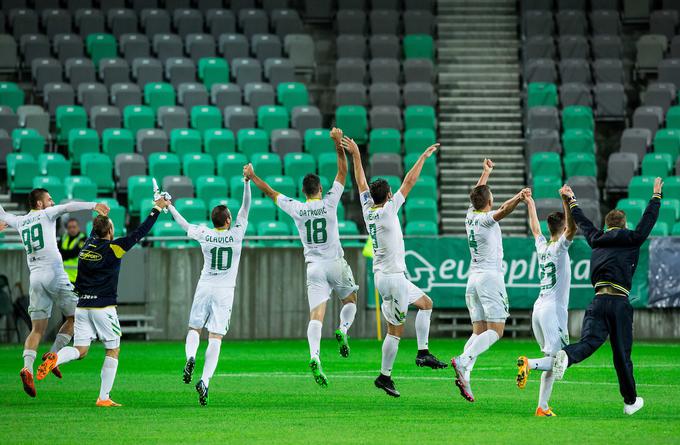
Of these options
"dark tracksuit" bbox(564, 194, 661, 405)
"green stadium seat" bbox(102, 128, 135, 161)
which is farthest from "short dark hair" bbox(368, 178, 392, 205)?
"green stadium seat" bbox(102, 128, 135, 161)

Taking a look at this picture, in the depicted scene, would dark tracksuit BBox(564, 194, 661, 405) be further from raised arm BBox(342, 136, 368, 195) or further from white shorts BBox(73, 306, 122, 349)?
white shorts BBox(73, 306, 122, 349)

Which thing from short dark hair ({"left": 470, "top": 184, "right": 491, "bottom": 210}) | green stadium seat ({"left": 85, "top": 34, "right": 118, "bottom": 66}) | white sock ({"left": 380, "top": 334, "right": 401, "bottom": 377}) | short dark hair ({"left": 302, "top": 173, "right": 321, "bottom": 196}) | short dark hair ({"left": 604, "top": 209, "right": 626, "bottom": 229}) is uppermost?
green stadium seat ({"left": 85, "top": 34, "right": 118, "bottom": 66})

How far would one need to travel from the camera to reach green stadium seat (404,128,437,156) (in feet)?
93.9

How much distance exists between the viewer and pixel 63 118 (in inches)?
1135

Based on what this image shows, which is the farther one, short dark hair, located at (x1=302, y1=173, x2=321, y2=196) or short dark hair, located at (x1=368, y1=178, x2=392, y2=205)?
short dark hair, located at (x1=302, y1=173, x2=321, y2=196)

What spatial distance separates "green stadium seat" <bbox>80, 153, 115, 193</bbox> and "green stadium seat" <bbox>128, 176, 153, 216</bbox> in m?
1.01

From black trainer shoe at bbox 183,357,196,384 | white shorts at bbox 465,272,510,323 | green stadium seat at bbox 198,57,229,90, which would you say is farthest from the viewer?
green stadium seat at bbox 198,57,229,90

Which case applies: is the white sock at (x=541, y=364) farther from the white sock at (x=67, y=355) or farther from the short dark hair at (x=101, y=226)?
the white sock at (x=67, y=355)

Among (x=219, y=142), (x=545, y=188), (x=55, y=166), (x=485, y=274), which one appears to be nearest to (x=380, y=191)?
(x=485, y=274)

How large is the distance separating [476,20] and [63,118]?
1201 cm

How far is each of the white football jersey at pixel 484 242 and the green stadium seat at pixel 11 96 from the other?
19006mm

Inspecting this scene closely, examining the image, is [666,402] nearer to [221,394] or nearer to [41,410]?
[221,394]

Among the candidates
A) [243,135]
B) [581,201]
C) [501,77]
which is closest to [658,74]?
[501,77]

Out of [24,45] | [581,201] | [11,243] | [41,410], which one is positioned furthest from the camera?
[24,45]
